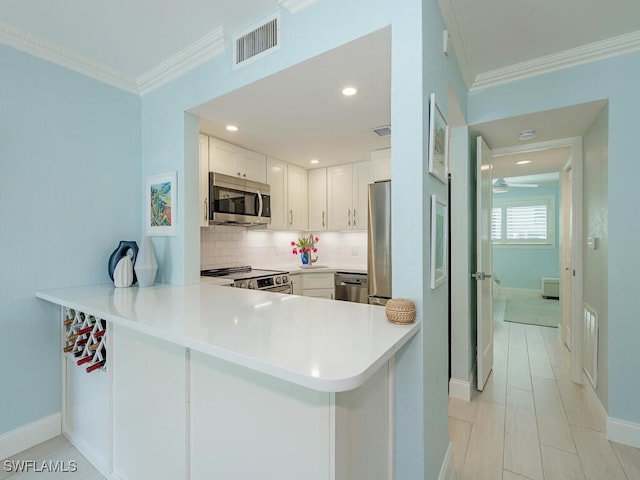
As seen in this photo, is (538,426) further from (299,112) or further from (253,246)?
(253,246)

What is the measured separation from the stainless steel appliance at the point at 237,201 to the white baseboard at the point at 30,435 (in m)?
1.81

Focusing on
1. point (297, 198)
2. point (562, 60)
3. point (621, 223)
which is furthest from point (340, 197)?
point (621, 223)

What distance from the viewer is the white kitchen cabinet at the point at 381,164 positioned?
3.28 metres

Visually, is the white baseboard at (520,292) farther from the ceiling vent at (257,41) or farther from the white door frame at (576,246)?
the ceiling vent at (257,41)

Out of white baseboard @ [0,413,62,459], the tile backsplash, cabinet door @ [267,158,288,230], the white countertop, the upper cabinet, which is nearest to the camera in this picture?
the white countertop

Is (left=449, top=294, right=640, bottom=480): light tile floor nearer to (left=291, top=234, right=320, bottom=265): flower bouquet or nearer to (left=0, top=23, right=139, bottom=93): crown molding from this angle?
(left=291, top=234, right=320, bottom=265): flower bouquet

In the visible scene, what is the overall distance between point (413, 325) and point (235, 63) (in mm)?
→ 1800

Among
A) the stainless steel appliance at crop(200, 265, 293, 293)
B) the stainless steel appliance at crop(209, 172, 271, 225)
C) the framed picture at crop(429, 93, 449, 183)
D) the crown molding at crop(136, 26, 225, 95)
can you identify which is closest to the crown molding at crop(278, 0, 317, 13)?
the crown molding at crop(136, 26, 225, 95)

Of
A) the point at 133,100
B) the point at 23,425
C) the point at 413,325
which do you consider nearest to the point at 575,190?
the point at 413,325

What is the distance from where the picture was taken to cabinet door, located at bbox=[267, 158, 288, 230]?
3680 mm

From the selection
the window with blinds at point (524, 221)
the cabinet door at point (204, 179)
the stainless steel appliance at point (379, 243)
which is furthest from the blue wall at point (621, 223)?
the window with blinds at point (524, 221)

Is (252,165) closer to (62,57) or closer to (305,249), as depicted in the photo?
(305,249)

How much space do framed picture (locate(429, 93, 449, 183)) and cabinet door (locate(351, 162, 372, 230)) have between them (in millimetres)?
2219

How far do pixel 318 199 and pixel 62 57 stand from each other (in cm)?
286
